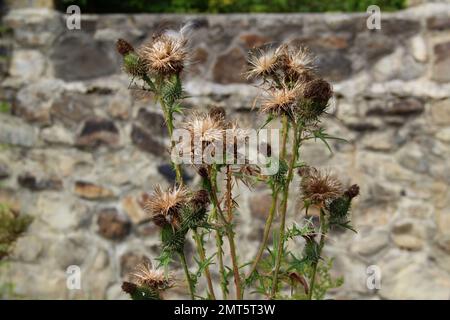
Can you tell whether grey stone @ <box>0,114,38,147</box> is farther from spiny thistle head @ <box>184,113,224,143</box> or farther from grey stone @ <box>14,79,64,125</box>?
spiny thistle head @ <box>184,113,224,143</box>

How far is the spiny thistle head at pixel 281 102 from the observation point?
4.69 feet

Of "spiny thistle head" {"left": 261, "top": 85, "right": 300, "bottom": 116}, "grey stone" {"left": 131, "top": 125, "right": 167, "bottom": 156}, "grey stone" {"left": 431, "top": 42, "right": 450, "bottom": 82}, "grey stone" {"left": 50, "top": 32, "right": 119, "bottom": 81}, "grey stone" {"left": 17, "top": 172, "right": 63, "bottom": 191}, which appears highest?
"grey stone" {"left": 50, "top": 32, "right": 119, "bottom": 81}

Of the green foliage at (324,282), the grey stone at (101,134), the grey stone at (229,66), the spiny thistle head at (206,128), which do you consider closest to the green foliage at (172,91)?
the spiny thistle head at (206,128)

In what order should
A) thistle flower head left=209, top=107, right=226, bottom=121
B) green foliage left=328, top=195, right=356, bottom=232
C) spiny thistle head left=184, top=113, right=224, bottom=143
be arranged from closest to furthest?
spiny thistle head left=184, top=113, right=224, bottom=143
thistle flower head left=209, top=107, right=226, bottom=121
green foliage left=328, top=195, right=356, bottom=232

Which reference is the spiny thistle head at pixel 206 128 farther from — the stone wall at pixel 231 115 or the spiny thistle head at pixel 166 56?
the stone wall at pixel 231 115

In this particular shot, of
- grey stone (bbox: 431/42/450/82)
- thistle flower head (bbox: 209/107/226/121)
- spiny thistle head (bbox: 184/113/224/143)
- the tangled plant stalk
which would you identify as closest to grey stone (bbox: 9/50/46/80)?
grey stone (bbox: 431/42/450/82)

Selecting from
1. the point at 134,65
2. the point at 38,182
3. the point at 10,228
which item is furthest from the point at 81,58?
the point at 134,65

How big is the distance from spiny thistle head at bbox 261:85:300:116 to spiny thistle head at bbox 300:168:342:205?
0.61 ft

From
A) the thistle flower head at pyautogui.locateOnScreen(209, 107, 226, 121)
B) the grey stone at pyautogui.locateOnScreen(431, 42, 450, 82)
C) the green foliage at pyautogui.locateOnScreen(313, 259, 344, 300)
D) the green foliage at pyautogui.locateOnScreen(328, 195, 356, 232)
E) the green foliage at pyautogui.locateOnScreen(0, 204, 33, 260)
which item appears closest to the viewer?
the thistle flower head at pyautogui.locateOnScreen(209, 107, 226, 121)

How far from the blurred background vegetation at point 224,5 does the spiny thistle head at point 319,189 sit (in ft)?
7.95

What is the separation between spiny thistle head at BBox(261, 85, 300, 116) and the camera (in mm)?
1430

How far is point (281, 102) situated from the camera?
4.69 feet
